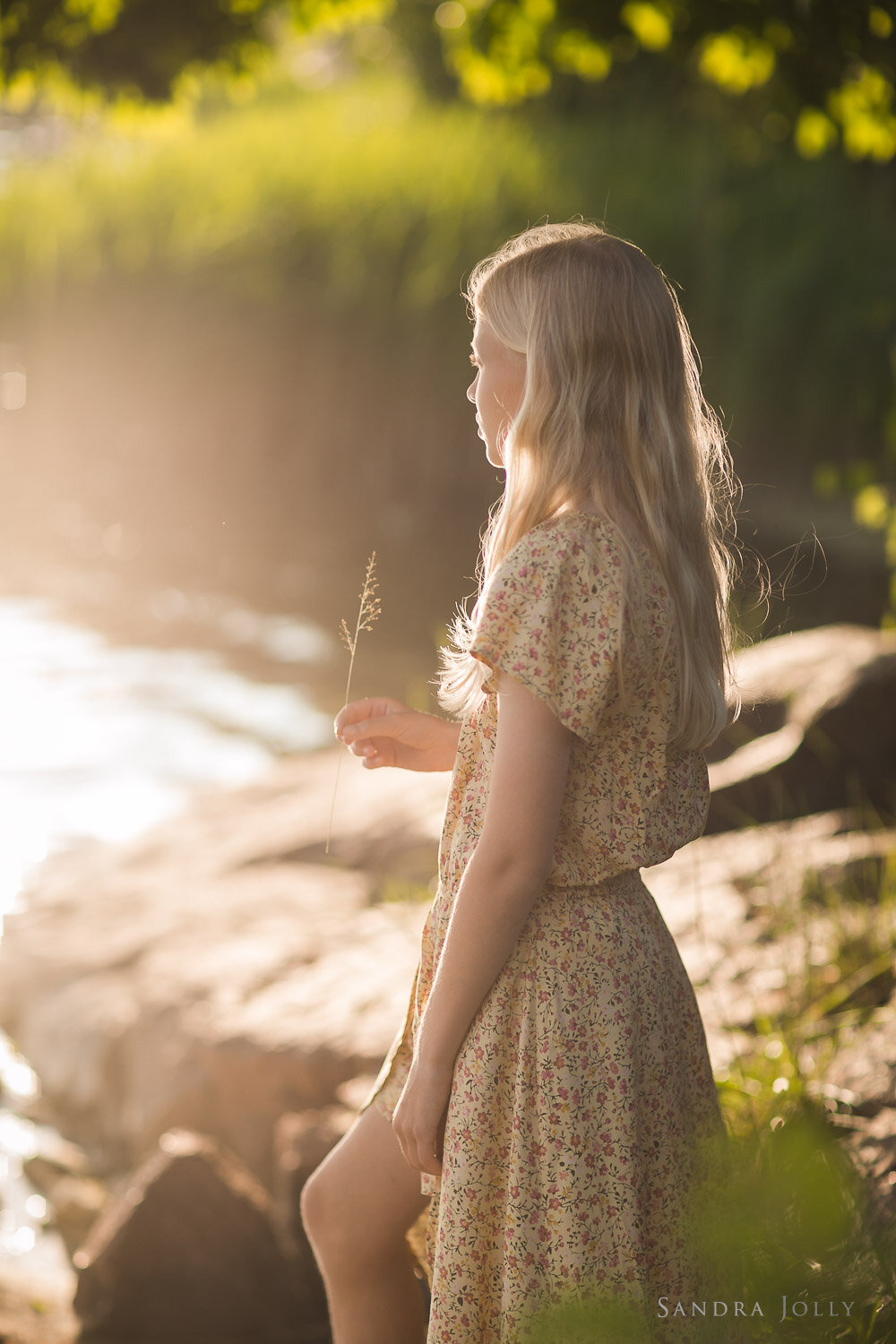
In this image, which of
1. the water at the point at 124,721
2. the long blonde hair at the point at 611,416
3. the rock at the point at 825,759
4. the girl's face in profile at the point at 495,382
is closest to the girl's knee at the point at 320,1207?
the long blonde hair at the point at 611,416

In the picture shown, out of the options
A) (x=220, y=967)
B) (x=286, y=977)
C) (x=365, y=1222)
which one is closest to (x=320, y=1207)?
(x=365, y=1222)

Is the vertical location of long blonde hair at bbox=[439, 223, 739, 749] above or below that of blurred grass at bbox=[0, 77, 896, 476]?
below

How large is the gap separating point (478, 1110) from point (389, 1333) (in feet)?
1.27

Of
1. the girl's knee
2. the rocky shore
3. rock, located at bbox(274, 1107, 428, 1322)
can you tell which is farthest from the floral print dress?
rock, located at bbox(274, 1107, 428, 1322)

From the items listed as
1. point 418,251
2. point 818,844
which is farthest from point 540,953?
point 418,251

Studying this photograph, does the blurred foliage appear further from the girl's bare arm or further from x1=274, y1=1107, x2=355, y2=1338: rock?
x1=274, y1=1107, x2=355, y2=1338: rock

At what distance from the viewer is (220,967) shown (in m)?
3.27

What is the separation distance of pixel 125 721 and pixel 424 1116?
16.5ft

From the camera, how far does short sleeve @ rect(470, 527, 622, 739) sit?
1.28 metres

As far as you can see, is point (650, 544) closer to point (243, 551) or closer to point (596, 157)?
point (243, 551)

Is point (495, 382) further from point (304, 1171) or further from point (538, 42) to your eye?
point (538, 42)

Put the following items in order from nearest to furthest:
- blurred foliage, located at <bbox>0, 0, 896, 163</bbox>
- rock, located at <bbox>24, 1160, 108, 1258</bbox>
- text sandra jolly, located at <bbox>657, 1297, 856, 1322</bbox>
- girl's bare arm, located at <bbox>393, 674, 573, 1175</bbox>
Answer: text sandra jolly, located at <bbox>657, 1297, 856, 1322</bbox>
girl's bare arm, located at <bbox>393, 674, 573, 1175</bbox>
rock, located at <bbox>24, 1160, 108, 1258</bbox>
blurred foliage, located at <bbox>0, 0, 896, 163</bbox>

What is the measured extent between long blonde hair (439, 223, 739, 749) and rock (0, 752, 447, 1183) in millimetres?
1607

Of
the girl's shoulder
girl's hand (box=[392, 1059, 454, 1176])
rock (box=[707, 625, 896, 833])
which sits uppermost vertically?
rock (box=[707, 625, 896, 833])
